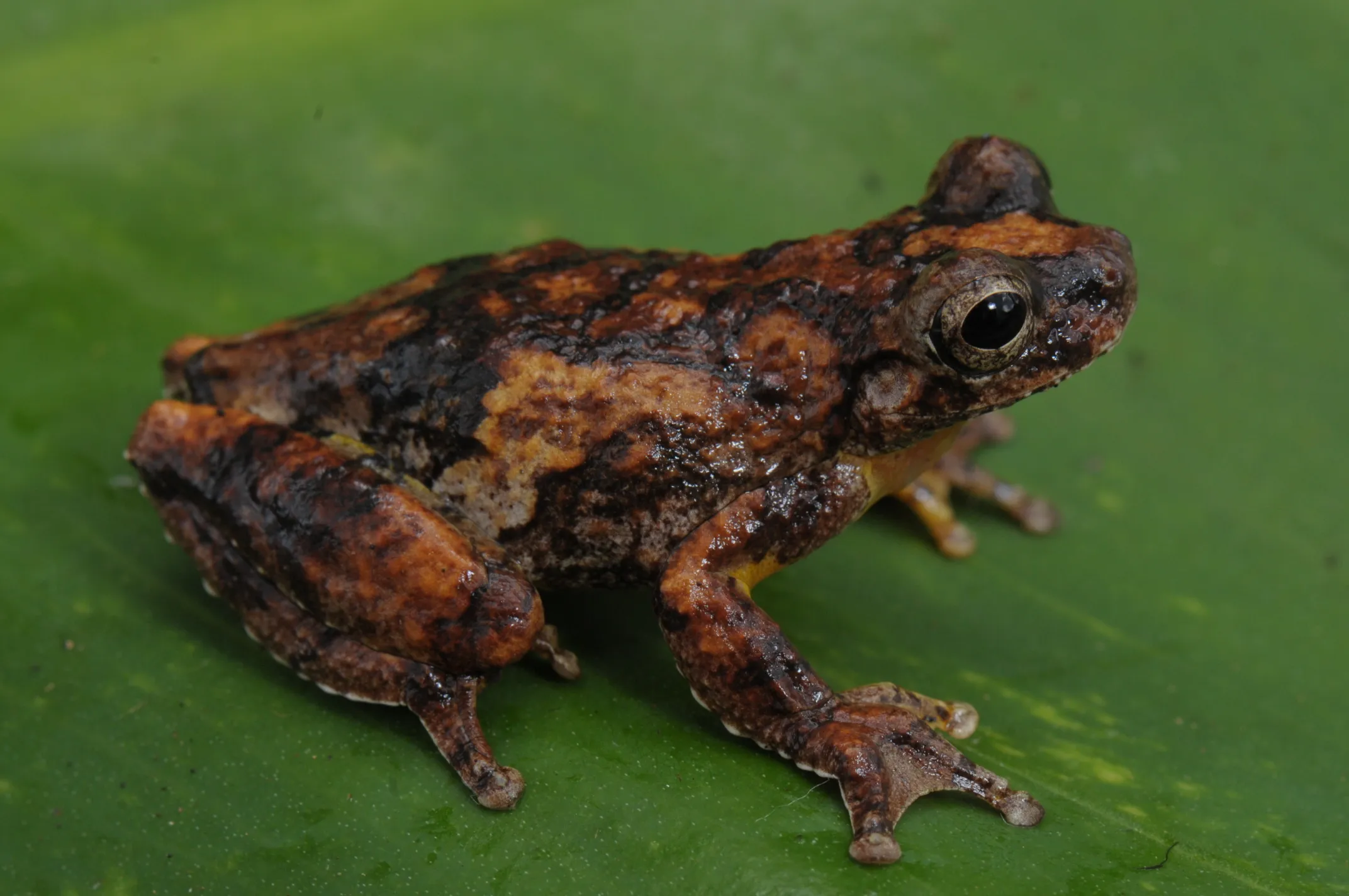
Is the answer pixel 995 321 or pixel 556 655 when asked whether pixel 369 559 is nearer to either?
pixel 556 655

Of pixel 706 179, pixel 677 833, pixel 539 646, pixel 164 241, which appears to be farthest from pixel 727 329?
pixel 164 241

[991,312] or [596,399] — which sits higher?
[991,312]

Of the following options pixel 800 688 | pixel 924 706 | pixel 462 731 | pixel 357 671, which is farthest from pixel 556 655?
pixel 924 706

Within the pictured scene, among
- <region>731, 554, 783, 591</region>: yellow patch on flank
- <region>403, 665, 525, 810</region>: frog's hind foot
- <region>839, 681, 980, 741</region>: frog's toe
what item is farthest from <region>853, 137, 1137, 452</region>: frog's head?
<region>403, 665, 525, 810</region>: frog's hind foot

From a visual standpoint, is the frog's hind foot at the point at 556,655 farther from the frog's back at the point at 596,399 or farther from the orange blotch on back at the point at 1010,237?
the orange blotch on back at the point at 1010,237

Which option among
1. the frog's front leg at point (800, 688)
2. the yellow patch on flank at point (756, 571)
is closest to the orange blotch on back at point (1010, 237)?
the frog's front leg at point (800, 688)

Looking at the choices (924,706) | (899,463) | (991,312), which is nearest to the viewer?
(991,312)
